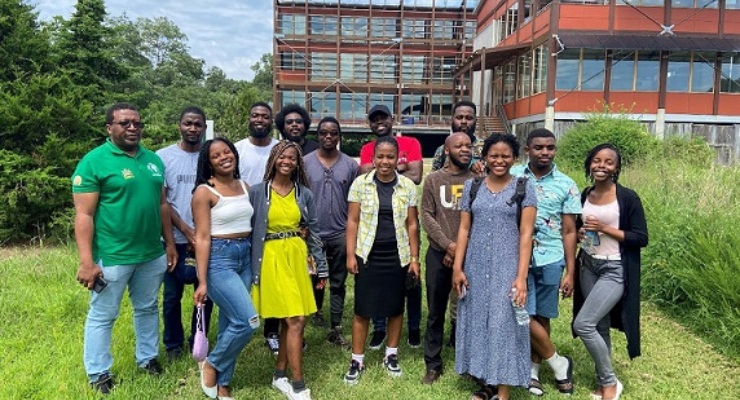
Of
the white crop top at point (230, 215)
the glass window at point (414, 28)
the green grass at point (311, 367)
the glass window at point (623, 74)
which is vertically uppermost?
the glass window at point (414, 28)

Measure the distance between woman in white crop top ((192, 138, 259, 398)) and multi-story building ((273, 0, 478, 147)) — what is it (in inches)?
1112

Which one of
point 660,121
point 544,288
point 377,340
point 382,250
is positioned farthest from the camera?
point 660,121

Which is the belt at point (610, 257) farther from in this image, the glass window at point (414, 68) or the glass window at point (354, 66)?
the glass window at point (414, 68)

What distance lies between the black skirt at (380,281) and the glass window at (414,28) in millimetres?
30807

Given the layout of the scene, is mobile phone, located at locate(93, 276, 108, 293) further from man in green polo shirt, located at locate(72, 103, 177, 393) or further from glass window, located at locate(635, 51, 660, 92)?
glass window, located at locate(635, 51, 660, 92)

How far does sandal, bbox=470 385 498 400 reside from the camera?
3453 mm

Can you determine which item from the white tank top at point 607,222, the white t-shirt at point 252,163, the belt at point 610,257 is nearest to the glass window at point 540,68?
the white t-shirt at point 252,163

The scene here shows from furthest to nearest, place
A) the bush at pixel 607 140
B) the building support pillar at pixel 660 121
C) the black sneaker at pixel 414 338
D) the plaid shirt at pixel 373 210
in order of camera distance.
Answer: the building support pillar at pixel 660 121, the bush at pixel 607 140, the black sneaker at pixel 414 338, the plaid shirt at pixel 373 210

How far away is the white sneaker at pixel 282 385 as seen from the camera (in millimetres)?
3549

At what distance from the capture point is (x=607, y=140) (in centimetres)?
1444

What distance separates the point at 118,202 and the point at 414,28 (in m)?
31.7

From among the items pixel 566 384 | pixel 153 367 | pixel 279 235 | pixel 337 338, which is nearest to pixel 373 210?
pixel 279 235

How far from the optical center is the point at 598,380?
358cm

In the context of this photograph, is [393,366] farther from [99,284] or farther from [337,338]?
[99,284]
